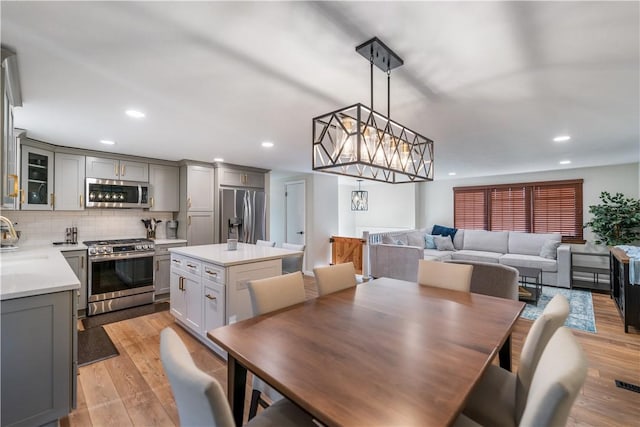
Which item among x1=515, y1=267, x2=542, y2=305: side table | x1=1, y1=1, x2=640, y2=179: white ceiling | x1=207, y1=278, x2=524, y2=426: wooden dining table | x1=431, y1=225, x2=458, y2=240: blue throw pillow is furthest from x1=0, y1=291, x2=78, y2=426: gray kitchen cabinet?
x1=431, y1=225, x2=458, y2=240: blue throw pillow

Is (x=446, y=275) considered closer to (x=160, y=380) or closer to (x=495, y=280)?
(x=495, y=280)

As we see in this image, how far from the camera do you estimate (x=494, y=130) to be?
2.96m

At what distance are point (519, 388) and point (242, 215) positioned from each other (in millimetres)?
4425

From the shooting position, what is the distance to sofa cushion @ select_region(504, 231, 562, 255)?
533 cm

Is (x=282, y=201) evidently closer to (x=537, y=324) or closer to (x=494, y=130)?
(x=494, y=130)

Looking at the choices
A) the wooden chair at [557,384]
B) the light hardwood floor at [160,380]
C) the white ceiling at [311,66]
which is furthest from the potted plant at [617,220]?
the wooden chair at [557,384]

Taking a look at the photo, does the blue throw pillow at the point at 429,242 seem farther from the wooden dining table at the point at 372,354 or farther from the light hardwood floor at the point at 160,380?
the wooden dining table at the point at 372,354

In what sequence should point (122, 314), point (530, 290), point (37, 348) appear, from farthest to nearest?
1. point (530, 290)
2. point (122, 314)
3. point (37, 348)

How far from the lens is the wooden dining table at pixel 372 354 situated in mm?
822

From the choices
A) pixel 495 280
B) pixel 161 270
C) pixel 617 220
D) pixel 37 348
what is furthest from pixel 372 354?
pixel 617 220

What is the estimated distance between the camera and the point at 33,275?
1.88 m

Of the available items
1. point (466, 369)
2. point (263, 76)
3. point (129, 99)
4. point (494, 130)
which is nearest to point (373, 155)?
point (263, 76)

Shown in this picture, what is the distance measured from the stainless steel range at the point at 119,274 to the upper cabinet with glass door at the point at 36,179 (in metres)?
0.70

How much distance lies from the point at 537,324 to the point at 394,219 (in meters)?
6.61
